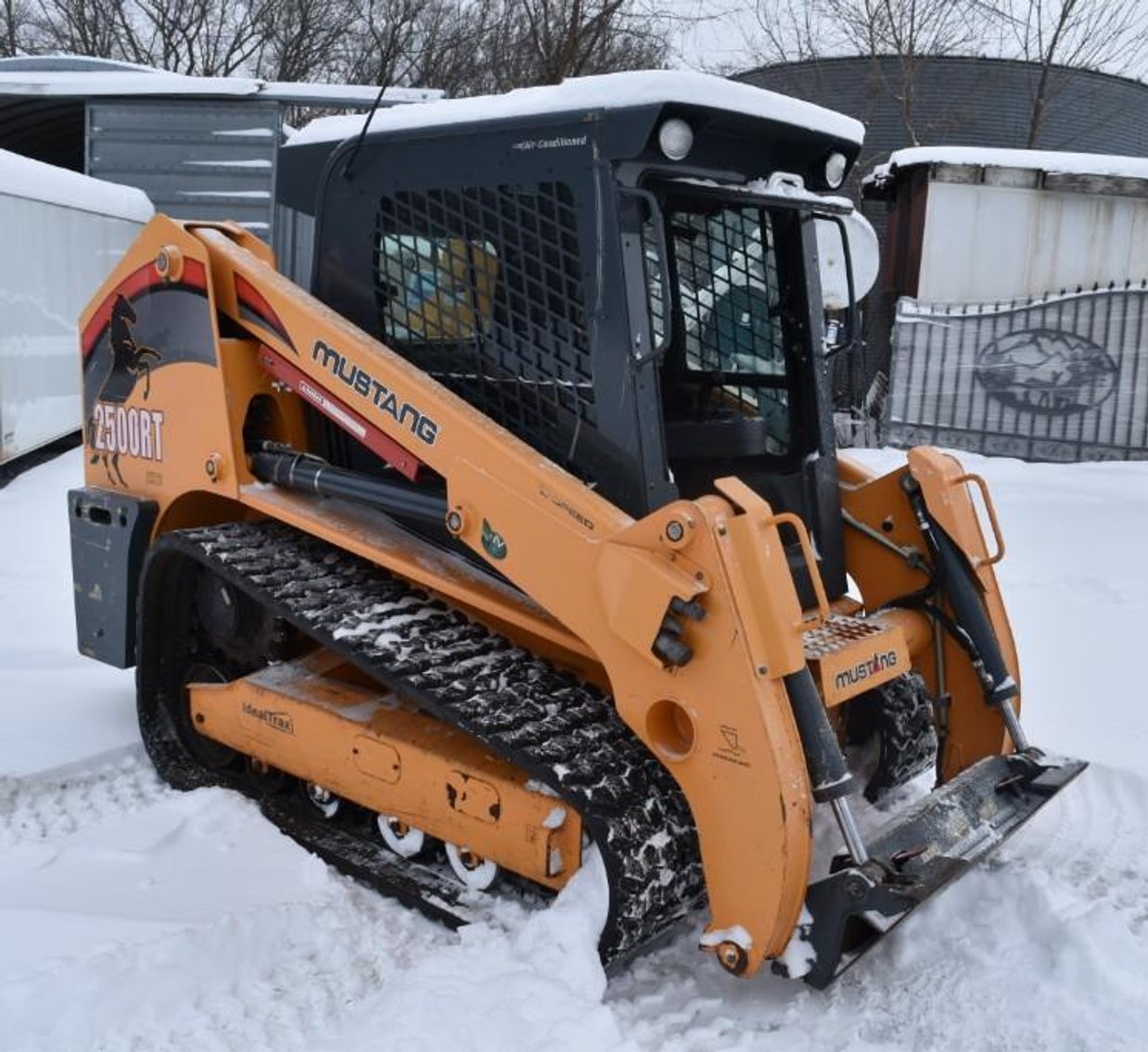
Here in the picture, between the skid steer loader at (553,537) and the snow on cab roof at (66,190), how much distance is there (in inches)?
211

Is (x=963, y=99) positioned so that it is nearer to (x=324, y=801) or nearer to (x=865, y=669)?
(x=865, y=669)

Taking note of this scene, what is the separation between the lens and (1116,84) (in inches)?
904

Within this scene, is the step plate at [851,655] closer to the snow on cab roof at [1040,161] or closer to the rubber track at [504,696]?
the rubber track at [504,696]

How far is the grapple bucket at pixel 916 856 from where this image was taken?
8.54 feet

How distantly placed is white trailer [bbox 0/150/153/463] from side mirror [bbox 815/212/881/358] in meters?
6.38

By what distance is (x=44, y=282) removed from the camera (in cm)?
913

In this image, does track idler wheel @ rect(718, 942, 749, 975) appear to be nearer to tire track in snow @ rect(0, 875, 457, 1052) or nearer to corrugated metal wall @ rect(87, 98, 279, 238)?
tire track in snow @ rect(0, 875, 457, 1052)

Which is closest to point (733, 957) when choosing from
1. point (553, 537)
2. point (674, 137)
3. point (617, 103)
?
point (553, 537)

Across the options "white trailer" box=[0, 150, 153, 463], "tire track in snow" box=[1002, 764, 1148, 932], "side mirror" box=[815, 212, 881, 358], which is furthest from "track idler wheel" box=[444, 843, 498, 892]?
"white trailer" box=[0, 150, 153, 463]

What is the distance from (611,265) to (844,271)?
A: 4.15 ft

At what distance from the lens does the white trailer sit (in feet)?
28.2

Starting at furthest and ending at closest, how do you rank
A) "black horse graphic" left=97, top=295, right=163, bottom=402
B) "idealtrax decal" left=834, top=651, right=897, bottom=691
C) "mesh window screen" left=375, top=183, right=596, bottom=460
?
1. "black horse graphic" left=97, top=295, right=163, bottom=402
2. "mesh window screen" left=375, top=183, right=596, bottom=460
3. "idealtrax decal" left=834, top=651, right=897, bottom=691

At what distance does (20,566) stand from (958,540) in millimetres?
5254

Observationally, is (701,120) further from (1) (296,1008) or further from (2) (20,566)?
(2) (20,566)
